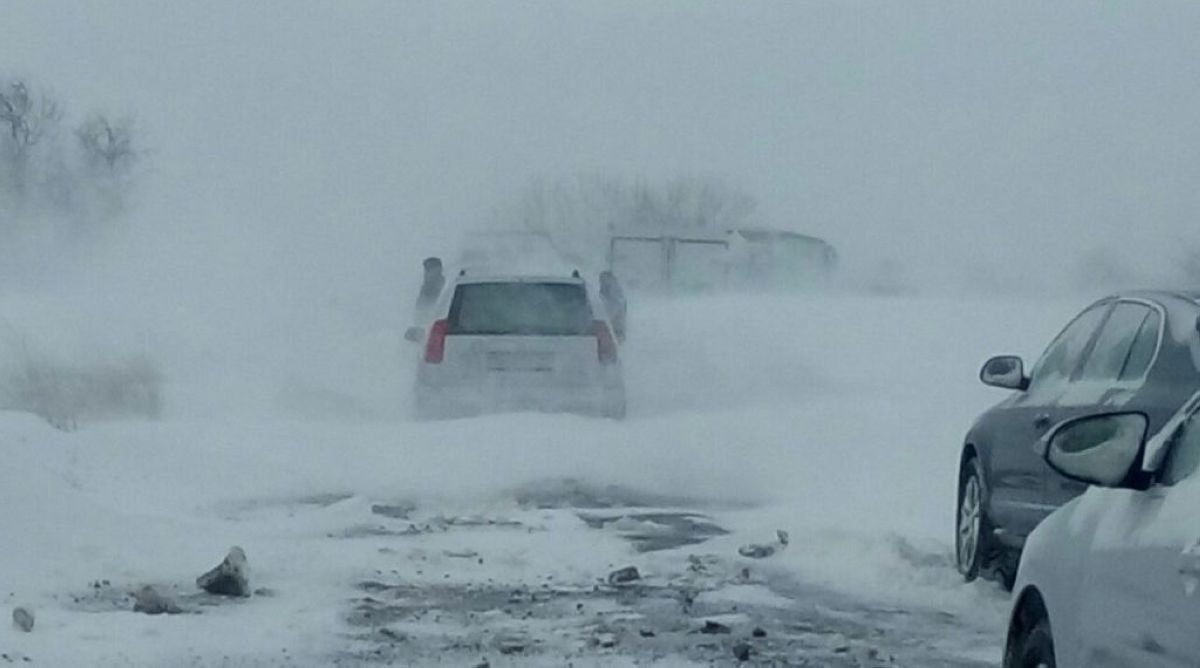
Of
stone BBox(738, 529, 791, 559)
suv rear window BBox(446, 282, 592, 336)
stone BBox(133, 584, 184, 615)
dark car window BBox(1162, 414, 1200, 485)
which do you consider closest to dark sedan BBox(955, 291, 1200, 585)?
stone BBox(738, 529, 791, 559)

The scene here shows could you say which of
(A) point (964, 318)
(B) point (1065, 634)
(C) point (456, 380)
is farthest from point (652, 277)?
(B) point (1065, 634)

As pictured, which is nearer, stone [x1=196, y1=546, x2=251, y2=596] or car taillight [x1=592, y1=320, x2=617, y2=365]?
stone [x1=196, y1=546, x2=251, y2=596]

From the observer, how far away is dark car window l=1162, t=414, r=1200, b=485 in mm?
4772

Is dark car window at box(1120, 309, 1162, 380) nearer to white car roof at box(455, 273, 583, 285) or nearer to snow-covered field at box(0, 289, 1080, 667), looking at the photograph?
snow-covered field at box(0, 289, 1080, 667)

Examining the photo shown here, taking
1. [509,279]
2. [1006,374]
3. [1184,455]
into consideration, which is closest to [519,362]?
[509,279]

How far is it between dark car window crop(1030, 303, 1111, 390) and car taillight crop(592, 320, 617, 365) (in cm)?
627

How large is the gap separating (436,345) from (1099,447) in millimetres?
11290

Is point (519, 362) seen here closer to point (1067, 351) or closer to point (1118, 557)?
point (1067, 351)

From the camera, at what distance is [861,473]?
1454 centimetres

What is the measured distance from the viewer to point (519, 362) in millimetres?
15945

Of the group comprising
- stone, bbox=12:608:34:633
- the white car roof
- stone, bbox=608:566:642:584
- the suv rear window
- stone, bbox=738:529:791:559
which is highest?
the white car roof

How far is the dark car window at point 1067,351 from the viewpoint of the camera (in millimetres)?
9438

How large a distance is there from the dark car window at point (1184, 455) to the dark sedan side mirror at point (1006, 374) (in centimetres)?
504

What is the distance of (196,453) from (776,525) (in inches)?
194
